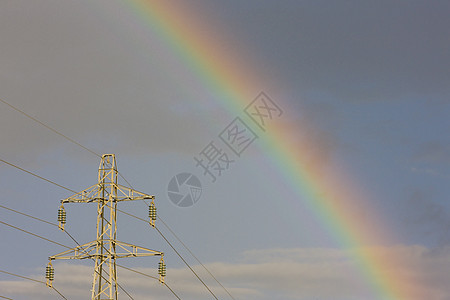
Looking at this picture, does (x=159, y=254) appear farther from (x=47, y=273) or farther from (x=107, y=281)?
(x=47, y=273)

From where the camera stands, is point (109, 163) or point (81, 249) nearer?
point (81, 249)

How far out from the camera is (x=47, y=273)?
86375 millimetres

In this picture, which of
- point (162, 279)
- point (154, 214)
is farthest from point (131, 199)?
point (162, 279)

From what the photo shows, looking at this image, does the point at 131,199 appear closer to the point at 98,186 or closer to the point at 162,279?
the point at 98,186

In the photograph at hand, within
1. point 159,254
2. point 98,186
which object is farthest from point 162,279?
point 98,186

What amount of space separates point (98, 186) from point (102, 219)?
312 cm

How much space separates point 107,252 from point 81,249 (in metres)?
2.40

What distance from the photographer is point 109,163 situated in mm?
90438

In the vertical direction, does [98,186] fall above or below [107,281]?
above

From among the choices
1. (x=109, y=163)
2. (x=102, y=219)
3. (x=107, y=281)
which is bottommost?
(x=107, y=281)

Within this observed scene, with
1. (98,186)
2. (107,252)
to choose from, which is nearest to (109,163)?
(98,186)

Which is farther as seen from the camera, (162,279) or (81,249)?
(162,279)

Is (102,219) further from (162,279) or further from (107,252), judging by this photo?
(162,279)

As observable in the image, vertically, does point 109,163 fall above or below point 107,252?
above
